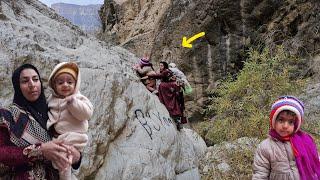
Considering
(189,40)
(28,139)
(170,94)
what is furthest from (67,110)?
(189,40)

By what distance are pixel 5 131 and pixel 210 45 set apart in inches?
520

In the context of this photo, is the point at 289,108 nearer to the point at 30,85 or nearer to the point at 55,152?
the point at 55,152

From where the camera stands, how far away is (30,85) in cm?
228

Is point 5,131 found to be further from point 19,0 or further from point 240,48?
point 240,48

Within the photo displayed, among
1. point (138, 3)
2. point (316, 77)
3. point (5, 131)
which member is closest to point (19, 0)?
point (5, 131)

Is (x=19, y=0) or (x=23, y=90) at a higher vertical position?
(x=19, y=0)

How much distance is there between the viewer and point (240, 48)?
1472 cm

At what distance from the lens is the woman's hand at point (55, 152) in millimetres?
2166

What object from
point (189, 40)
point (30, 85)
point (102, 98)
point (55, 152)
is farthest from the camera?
point (189, 40)

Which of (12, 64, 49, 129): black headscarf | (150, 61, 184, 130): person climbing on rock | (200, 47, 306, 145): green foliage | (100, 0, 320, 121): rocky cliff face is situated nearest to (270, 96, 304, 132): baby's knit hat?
(12, 64, 49, 129): black headscarf

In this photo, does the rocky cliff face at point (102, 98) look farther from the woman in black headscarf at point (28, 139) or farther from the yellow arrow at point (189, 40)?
the yellow arrow at point (189, 40)

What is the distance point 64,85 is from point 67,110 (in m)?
0.16

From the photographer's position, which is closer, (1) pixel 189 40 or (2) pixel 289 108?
(2) pixel 289 108

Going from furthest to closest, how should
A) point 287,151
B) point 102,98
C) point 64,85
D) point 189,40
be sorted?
1. point 189,40
2. point 102,98
3. point 287,151
4. point 64,85
